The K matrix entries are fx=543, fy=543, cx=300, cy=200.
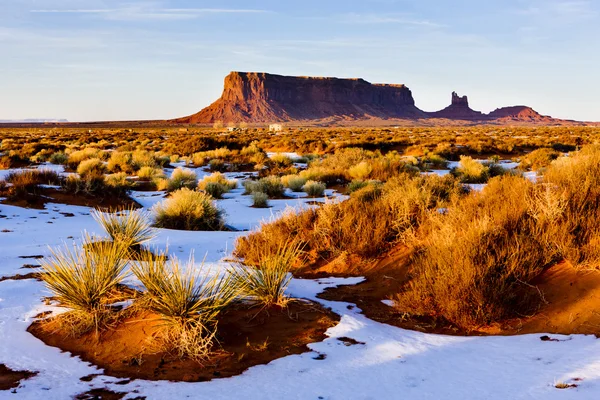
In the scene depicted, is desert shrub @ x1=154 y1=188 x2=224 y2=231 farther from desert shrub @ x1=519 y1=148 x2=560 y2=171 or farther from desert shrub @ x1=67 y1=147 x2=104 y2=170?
desert shrub @ x1=519 y1=148 x2=560 y2=171

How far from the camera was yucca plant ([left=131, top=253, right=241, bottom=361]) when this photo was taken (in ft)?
14.8

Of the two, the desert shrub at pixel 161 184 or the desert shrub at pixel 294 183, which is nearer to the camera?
the desert shrub at pixel 161 184

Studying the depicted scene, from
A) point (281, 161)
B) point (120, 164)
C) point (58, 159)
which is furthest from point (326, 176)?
point (58, 159)

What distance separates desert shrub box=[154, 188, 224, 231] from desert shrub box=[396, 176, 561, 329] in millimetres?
5751

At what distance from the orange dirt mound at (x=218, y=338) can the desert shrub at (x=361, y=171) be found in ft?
44.1

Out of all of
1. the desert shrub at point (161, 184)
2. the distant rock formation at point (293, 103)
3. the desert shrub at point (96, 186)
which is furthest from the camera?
the distant rock formation at point (293, 103)

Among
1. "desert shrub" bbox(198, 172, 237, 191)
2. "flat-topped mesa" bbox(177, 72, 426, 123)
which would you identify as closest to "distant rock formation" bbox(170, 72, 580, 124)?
"flat-topped mesa" bbox(177, 72, 426, 123)

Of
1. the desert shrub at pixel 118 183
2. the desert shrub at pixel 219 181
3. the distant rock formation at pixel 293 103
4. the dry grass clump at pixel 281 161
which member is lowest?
the desert shrub at pixel 219 181

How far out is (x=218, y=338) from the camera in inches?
188

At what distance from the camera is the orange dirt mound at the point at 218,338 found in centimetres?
427

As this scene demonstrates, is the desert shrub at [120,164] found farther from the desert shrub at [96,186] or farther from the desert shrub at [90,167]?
the desert shrub at [96,186]

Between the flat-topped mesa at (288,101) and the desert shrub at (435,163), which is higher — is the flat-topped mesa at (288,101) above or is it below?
above

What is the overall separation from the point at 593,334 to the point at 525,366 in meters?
1.10

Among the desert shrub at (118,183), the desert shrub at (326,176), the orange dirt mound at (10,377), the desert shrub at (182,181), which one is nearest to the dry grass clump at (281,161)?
the desert shrub at (326,176)
